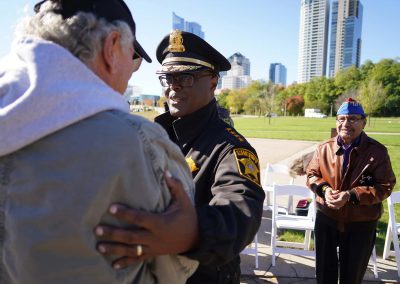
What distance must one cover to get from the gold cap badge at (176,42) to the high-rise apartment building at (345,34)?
172 m

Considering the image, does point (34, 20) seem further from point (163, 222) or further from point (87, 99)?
point (163, 222)

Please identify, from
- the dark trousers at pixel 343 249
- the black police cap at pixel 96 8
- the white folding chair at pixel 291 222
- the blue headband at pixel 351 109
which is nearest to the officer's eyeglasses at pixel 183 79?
the black police cap at pixel 96 8

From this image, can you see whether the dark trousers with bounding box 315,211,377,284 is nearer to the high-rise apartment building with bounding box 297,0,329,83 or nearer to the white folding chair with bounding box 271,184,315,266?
the white folding chair with bounding box 271,184,315,266

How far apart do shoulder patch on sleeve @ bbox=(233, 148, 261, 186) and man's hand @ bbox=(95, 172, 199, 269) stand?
1.65 feet

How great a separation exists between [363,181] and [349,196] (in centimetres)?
24

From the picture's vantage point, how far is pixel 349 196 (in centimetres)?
345

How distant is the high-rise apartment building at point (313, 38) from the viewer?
16600cm

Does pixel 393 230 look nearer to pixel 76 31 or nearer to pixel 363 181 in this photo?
pixel 363 181

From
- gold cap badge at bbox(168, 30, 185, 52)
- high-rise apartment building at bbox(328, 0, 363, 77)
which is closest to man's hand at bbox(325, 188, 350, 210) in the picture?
gold cap badge at bbox(168, 30, 185, 52)

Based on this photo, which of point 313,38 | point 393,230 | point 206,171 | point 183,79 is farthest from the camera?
point 313,38

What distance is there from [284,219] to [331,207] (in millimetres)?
1440

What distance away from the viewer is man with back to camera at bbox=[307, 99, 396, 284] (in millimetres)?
3494

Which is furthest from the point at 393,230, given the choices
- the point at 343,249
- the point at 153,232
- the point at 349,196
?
the point at 153,232

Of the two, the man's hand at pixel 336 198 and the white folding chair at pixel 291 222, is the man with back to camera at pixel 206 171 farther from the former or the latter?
the white folding chair at pixel 291 222
